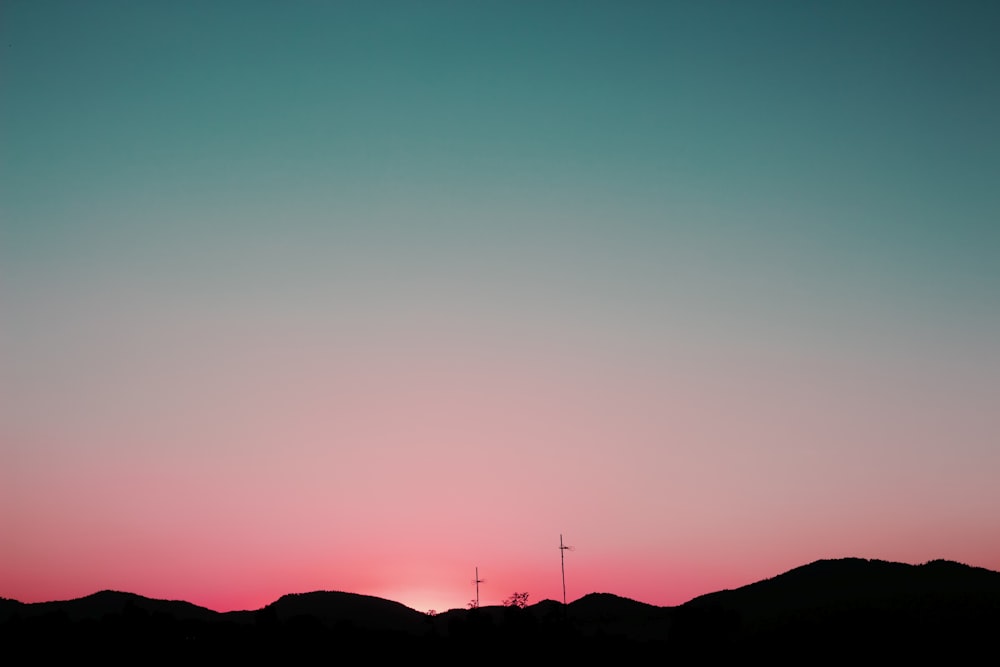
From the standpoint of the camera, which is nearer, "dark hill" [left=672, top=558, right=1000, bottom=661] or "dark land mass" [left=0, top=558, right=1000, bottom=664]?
"dark land mass" [left=0, top=558, right=1000, bottom=664]

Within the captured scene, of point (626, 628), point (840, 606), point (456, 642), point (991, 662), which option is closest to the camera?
point (991, 662)

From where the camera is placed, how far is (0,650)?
355 ft

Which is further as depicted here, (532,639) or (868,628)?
(868,628)

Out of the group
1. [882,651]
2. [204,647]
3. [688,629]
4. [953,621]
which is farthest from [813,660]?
[204,647]

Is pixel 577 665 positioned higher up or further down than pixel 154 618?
further down

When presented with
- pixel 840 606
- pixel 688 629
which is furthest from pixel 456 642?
pixel 840 606

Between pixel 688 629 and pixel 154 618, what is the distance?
218ft

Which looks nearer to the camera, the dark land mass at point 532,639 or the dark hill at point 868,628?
the dark land mass at point 532,639

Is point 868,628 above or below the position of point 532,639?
below

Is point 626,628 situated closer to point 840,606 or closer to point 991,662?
point 840,606

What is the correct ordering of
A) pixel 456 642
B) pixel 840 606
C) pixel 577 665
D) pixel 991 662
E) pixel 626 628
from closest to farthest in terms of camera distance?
pixel 991 662
pixel 577 665
pixel 456 642
pixel 840 606
pixel 626 628

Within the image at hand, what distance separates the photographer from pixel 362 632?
124m

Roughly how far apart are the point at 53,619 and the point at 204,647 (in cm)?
2244

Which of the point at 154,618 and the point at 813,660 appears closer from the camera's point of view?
the point at 813,660
